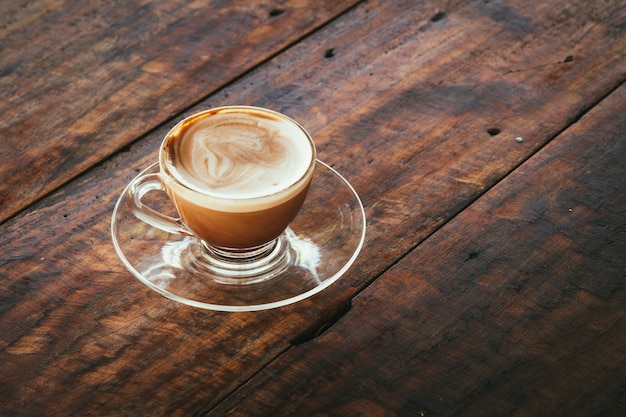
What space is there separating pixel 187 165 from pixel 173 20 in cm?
46

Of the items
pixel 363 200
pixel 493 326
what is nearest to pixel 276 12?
pixel 363 200

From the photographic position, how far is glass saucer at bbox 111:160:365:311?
2.74ft

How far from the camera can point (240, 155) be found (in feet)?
2.84

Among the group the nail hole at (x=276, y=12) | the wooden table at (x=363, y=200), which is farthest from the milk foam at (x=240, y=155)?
the nail hole at (x=276, y=12)

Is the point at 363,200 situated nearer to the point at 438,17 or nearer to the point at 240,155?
the point at 240,155

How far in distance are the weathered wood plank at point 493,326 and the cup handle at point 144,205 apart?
0.20 m

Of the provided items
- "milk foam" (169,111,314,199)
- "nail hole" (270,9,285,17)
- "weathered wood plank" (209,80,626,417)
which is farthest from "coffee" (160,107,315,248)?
"nail hole" (270,9,285,17)

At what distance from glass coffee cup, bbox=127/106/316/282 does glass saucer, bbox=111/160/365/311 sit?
2 centimetres

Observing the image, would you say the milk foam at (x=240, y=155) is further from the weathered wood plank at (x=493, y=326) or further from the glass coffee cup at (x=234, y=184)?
the weathered wood plank at (x=493, y=326)

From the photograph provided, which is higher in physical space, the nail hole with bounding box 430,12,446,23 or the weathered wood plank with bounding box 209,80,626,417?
the nail hole with bounding box 430,12,446,23

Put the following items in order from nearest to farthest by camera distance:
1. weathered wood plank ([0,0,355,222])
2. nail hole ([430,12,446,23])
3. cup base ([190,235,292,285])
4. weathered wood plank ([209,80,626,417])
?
weathered wood plank ([209,80,626,417]) < cup base ([190,235,292,285]) < weathered wood plank ([0,0,355,222]) < nail hole ([430,12,446,23])

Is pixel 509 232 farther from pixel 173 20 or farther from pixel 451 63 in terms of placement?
pixel 173 20

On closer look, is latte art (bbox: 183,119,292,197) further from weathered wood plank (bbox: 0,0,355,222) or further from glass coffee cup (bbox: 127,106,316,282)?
weathered wood plank (bbox: 0,0,355,222)

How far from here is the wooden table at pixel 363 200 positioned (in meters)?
0.78
